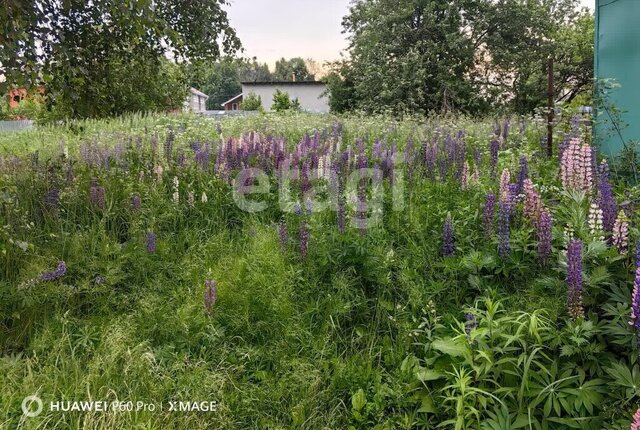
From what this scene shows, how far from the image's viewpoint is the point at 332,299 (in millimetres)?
2908

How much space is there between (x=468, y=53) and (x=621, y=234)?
69.5 feet

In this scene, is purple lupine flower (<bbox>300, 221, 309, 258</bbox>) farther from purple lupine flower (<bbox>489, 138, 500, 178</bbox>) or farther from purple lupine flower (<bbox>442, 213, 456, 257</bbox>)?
purple lupine flower (<bbox>489, 138, 500, 178</bbox>)

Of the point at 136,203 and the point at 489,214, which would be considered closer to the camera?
the point at 489,214

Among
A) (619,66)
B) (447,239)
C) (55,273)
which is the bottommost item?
(55,273)

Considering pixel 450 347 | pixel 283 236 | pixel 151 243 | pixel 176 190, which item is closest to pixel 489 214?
pixel 450 347

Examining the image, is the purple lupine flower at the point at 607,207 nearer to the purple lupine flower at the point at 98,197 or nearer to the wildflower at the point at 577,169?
the wildflower at the point at 577,169

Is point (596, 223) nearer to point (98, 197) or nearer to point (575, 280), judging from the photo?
point (575, 280)

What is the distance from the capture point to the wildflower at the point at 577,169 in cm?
302

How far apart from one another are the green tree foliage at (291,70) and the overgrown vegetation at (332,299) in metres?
81.8

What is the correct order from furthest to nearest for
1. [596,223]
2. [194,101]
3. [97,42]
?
[194,101], [97,42], [596,223]

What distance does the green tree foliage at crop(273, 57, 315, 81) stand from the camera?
86375mm

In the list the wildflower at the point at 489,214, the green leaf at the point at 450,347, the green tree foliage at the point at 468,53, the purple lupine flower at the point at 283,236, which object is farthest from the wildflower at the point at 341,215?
the green tree foliage at the point at 468,53

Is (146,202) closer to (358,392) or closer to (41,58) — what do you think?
(41,58)

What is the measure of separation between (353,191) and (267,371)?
5.29 feet
